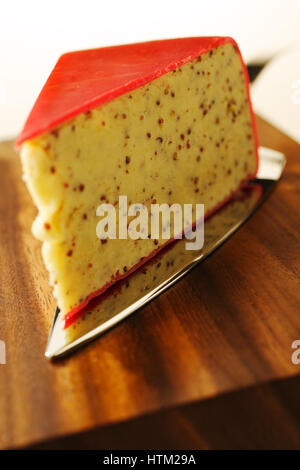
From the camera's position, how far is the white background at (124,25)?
1.03 metres

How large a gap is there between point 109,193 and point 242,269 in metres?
0.19

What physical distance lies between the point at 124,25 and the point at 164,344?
2.51 feet

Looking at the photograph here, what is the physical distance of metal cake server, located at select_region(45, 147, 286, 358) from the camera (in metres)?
0.56

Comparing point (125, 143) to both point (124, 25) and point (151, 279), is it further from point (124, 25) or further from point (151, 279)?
point (124, 25)

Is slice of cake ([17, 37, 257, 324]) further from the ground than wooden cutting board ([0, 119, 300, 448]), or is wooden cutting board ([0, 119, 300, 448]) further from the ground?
slice of cake ([17, 37, 257, 324])

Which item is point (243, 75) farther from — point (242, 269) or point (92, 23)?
point (92, 23)

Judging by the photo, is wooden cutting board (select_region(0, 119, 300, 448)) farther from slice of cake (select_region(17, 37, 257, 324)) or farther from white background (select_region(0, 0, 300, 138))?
white background (select_region(0, 0, 300, 138))

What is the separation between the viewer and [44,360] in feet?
1.75

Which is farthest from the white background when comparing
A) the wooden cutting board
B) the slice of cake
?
the wooden cutting board

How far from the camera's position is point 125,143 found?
594 mm

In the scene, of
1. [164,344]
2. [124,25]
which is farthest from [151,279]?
[124,25]

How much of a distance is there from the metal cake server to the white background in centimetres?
39

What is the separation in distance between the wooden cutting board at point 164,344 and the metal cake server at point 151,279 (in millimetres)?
11
